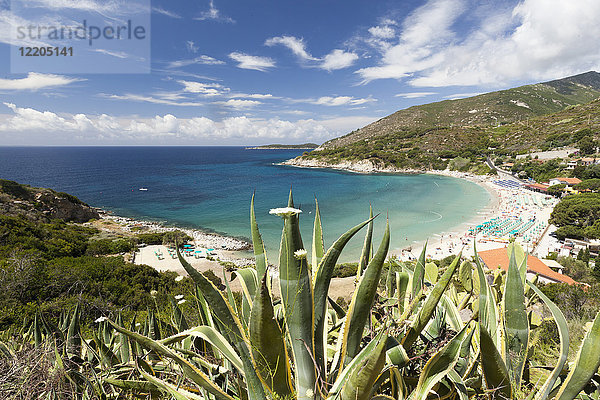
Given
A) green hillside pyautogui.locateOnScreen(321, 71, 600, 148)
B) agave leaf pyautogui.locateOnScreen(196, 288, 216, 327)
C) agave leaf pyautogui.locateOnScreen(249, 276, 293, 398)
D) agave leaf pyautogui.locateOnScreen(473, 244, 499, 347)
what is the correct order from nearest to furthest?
1. agave leaf pyautogui.locateOnScreen(249, 276, 293, 398)
2. agave leaf pyautogui.locateOnScreen(473, 244, 499, 347)
3. agave leaf pyautogui.locateOnScreen(196, 288, 216, 327)
4. green hillside pyautogui.locateOnScreen(321, 71, 600, 148)

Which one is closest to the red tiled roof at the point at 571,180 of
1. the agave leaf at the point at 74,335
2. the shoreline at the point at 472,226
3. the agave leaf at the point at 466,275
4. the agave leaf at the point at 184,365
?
the shoreline at the point at 472,226

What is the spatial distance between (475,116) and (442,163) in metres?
54.3

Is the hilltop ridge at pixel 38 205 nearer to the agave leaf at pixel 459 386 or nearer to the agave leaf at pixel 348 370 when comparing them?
the agave leaf at pixel 348 370

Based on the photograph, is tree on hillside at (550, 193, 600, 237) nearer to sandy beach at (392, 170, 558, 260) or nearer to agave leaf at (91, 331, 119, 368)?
sandy beach at (392, 170, 558, 260)

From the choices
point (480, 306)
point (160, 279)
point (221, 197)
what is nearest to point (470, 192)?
point (221, 197)

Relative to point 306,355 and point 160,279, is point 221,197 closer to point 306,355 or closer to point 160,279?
point 160,279

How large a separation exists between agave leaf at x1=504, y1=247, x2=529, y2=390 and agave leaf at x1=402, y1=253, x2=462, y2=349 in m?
0.32

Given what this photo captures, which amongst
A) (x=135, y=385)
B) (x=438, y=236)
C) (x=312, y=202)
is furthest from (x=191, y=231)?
(x=135, y=385)

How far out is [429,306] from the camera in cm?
134

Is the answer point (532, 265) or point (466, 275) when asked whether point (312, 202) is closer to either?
point (532, 265)

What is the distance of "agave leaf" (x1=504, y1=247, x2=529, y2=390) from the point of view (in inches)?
53.4

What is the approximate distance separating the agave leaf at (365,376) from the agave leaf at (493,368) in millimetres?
520

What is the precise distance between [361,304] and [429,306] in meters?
0.36

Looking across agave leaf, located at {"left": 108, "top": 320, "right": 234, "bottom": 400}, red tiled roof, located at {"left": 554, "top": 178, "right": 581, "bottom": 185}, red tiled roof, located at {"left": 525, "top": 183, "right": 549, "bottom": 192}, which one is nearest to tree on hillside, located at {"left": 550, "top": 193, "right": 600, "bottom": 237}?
red tiled roof, located at {"left": 554, "top": 178, "right": 581, "bottom": 185}
